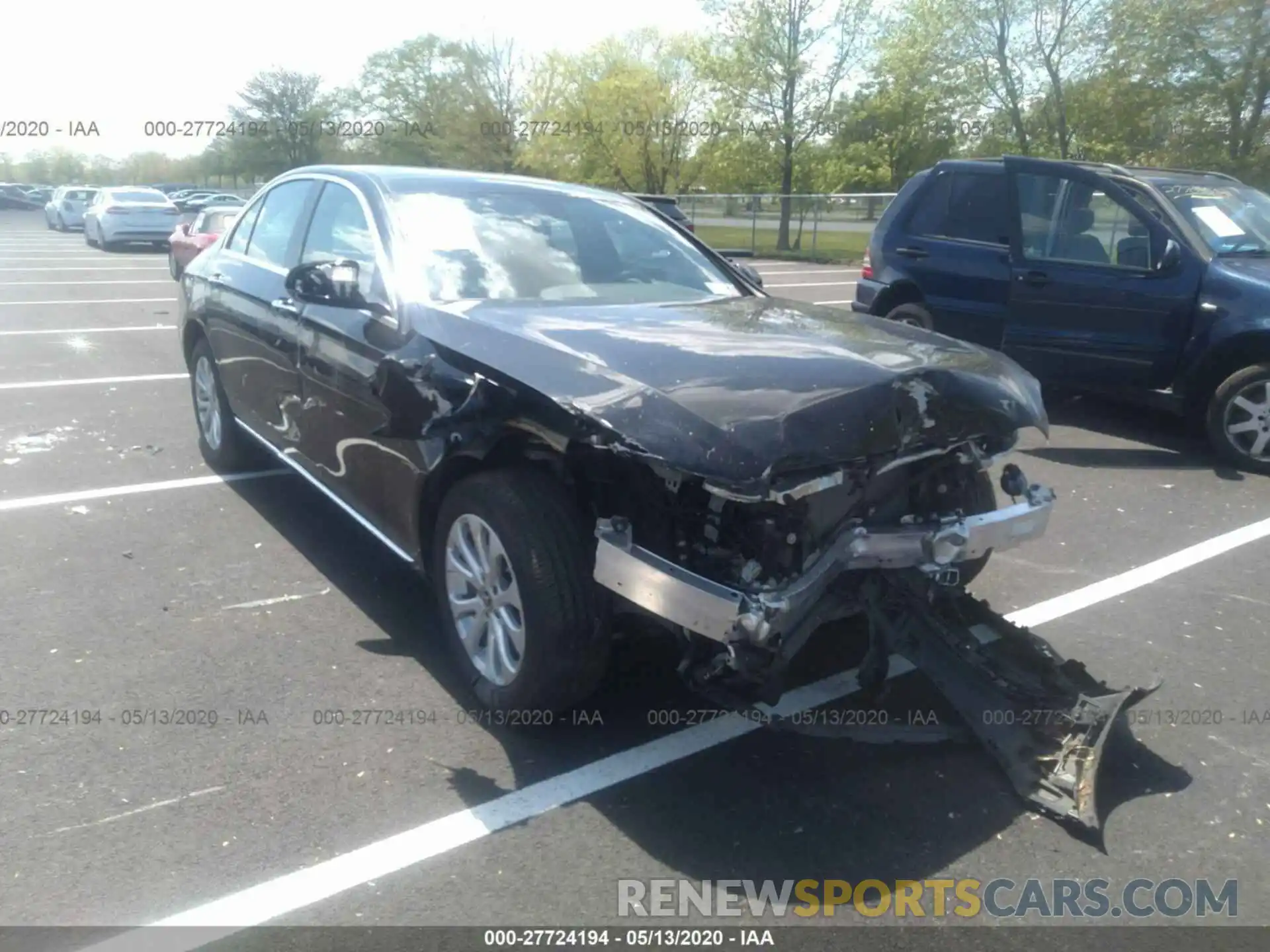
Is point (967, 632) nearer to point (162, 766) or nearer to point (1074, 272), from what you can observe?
point (162, 766)

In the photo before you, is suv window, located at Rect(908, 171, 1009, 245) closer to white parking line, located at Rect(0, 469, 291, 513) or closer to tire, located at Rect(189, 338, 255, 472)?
white parking line, located at Rect(0, 469, 291, 513)

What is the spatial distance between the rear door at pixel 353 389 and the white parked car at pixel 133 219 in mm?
23916

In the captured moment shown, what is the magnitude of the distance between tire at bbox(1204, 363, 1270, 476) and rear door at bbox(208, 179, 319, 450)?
5.67m

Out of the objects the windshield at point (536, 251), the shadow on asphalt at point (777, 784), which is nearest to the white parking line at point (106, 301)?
the windshield at point (536, 251)

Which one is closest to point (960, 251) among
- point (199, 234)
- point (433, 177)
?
point (433, 177)

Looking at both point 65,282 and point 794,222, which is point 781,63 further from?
point 65,282

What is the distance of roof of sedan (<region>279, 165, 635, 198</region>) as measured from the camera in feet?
16.2

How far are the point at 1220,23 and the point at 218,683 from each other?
24123 millimetres

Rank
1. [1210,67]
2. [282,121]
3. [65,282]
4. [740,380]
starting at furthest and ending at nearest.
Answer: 1. [282,121]
2. [1210,67]
3. [65,282]
4. [740,380]

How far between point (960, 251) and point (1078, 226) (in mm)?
1018

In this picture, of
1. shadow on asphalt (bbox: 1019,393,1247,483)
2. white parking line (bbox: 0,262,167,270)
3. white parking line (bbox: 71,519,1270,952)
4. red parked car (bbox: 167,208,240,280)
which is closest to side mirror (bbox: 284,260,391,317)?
white parking line (bbox: 71,519,1270,952)

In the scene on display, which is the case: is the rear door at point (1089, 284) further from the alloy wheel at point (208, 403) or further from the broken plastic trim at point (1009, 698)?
the alloy wheel at point (208, 403)

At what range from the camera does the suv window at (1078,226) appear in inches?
302

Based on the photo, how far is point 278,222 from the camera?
5742mm
